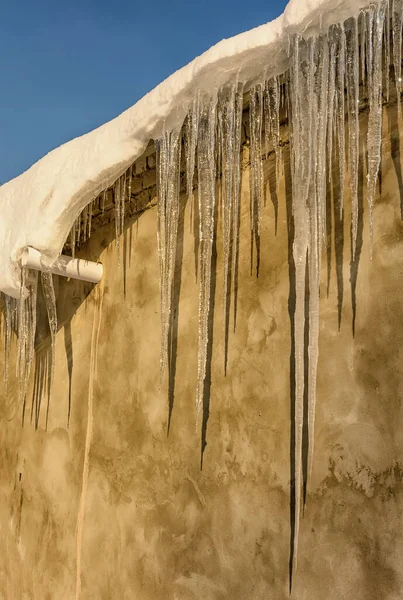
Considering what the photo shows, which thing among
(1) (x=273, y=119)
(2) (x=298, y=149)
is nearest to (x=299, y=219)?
(2) (x=298, y=149)

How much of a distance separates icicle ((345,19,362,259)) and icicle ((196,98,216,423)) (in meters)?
0.68

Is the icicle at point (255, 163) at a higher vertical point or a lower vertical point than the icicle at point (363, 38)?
lower

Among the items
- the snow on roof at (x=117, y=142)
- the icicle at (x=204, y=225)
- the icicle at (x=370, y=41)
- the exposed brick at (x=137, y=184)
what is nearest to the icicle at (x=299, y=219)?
the snow on roof at (x=117, y=142)

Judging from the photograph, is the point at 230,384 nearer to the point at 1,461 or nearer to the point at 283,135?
the point at 283,135

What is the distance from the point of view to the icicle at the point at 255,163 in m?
2.62

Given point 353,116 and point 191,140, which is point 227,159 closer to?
point 191,140

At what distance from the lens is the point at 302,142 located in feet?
7.66

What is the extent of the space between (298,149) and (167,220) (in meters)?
0.90

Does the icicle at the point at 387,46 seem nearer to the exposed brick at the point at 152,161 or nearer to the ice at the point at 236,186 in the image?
the ice at the point at 236,186

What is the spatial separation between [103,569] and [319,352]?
1.91 m

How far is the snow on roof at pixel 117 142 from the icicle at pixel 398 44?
0.15 meters

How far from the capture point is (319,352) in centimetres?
231

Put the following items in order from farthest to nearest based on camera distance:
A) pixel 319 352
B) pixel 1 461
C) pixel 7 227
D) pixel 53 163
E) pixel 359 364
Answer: pixel 1 461
pixel 7 227
pixel 53 163
pixel 319 352
pixel 359 364

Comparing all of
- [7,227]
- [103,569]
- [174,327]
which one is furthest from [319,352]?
[7,227]
